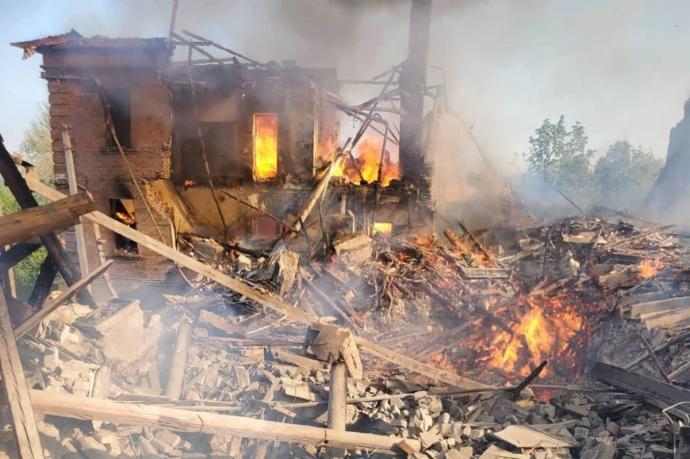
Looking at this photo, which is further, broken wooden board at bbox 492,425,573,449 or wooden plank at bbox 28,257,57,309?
wooden plank at bbox 28,257,57,309

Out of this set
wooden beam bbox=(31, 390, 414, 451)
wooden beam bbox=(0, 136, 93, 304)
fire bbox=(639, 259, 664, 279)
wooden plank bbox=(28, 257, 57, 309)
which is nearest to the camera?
wooden beam bbox=(31, 390, 414, 451)

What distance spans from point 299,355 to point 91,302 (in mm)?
3484

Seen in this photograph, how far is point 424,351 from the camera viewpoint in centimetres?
880

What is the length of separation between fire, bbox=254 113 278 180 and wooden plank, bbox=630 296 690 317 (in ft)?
40.1

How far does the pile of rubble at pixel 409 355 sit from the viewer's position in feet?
16.8

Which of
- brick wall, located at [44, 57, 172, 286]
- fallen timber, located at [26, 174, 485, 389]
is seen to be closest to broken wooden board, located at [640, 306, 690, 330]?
fallen timber, located at [26, 174, 485, 389]

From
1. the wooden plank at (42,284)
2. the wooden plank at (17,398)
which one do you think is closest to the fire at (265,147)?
the wooden plank at (42,284)

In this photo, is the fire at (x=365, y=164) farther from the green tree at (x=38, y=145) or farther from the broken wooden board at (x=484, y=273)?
the green tree at (x=38, y=145)

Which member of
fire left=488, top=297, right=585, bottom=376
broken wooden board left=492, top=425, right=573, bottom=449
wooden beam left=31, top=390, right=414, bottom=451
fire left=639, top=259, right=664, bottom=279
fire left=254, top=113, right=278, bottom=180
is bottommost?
fire left=488, top=297, right=585, bottom=376

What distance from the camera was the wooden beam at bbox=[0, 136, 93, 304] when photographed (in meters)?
4.81

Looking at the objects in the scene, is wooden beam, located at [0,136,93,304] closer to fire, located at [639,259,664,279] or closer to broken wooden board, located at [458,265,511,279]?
broken wooden board, located at [458,265,511,279]

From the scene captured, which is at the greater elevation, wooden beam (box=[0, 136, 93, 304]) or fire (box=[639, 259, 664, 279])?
wooden beam (box=[0, 136, 93, 304])

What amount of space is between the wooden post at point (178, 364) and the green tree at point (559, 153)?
136 ft

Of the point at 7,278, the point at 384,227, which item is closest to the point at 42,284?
the point at 7,278
